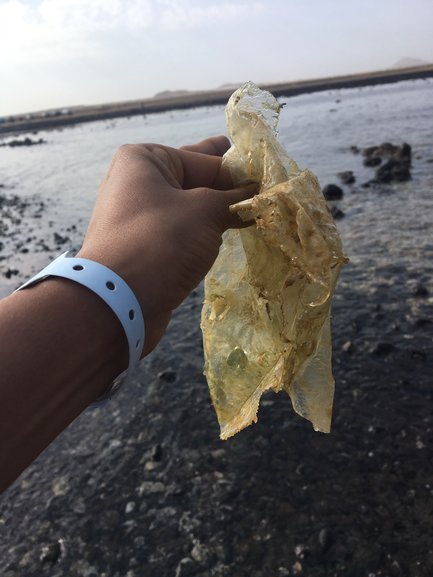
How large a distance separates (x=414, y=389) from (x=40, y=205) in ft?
80.4

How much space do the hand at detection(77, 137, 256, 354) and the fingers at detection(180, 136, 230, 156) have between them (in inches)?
25.2

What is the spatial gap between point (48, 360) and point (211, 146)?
2.59 metres

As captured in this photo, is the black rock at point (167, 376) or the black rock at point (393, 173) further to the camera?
the black rock at point (393, 173)

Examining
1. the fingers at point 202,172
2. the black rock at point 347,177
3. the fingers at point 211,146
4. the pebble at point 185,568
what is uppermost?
the fingers at point 211,146

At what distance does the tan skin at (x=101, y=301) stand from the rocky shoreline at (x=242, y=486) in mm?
3065

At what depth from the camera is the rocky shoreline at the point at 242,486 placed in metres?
4.61

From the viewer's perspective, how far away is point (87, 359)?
2.13 m

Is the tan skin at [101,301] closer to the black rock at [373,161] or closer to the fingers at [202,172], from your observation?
the fingers at [202,172]

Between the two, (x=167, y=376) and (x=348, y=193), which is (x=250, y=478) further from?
(x=348, y=193)

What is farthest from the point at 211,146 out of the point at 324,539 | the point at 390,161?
the point at 390,161

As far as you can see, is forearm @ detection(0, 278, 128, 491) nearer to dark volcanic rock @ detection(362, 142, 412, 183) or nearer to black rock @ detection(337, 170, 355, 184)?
dark volcanic rock @ detection(362, 142, 412, 183)

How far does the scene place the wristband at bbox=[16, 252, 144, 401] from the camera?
7.28ft

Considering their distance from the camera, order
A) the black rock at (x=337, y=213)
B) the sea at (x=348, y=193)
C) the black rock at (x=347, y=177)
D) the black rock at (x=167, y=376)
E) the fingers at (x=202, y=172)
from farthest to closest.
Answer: the black rock at (x=347, y=177)
the black rock at (x=337, y=213)
the sea at (x=348, y=193)
the black rock at (x=167, y=376)
the fingers at (x=202, y=172)

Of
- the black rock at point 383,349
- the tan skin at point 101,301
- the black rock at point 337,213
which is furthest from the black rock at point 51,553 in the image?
the black rock at point 337,213
